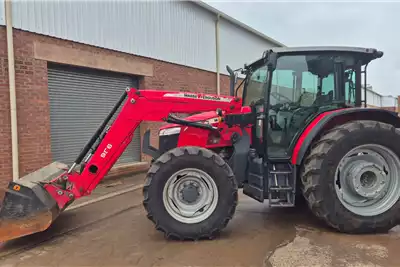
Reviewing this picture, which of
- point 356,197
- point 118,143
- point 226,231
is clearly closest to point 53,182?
point 118,143

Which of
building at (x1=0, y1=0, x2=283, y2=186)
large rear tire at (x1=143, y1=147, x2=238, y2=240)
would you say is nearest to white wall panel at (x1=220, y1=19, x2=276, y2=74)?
building at (x1=0, y1=0, x2=283, y2=186)

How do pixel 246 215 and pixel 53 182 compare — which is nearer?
pixel 53 182

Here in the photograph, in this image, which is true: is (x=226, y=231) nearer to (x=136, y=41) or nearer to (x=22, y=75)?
(x=22, y=75)

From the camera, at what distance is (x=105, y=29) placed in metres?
8.33

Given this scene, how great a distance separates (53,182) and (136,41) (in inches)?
231

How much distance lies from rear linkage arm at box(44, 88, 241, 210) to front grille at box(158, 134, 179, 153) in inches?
15.2

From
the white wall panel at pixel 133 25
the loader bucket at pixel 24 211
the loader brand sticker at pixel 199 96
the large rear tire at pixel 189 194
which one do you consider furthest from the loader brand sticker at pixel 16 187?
the white wall panel at pixel 133 25

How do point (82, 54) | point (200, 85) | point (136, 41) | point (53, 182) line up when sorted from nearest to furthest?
point (53, 182), point (82, 54), point (136, 41), point (200, 85)

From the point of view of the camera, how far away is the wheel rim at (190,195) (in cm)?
418

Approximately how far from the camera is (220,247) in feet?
13.0

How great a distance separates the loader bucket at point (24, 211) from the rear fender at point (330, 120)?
3.17m

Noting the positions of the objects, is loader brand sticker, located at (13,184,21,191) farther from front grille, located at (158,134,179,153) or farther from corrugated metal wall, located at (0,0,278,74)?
corrugated metal wall, located at (0,0,278,74)

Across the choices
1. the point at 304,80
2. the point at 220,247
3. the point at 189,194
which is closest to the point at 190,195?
the point at 189,194

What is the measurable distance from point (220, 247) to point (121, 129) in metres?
1.96
